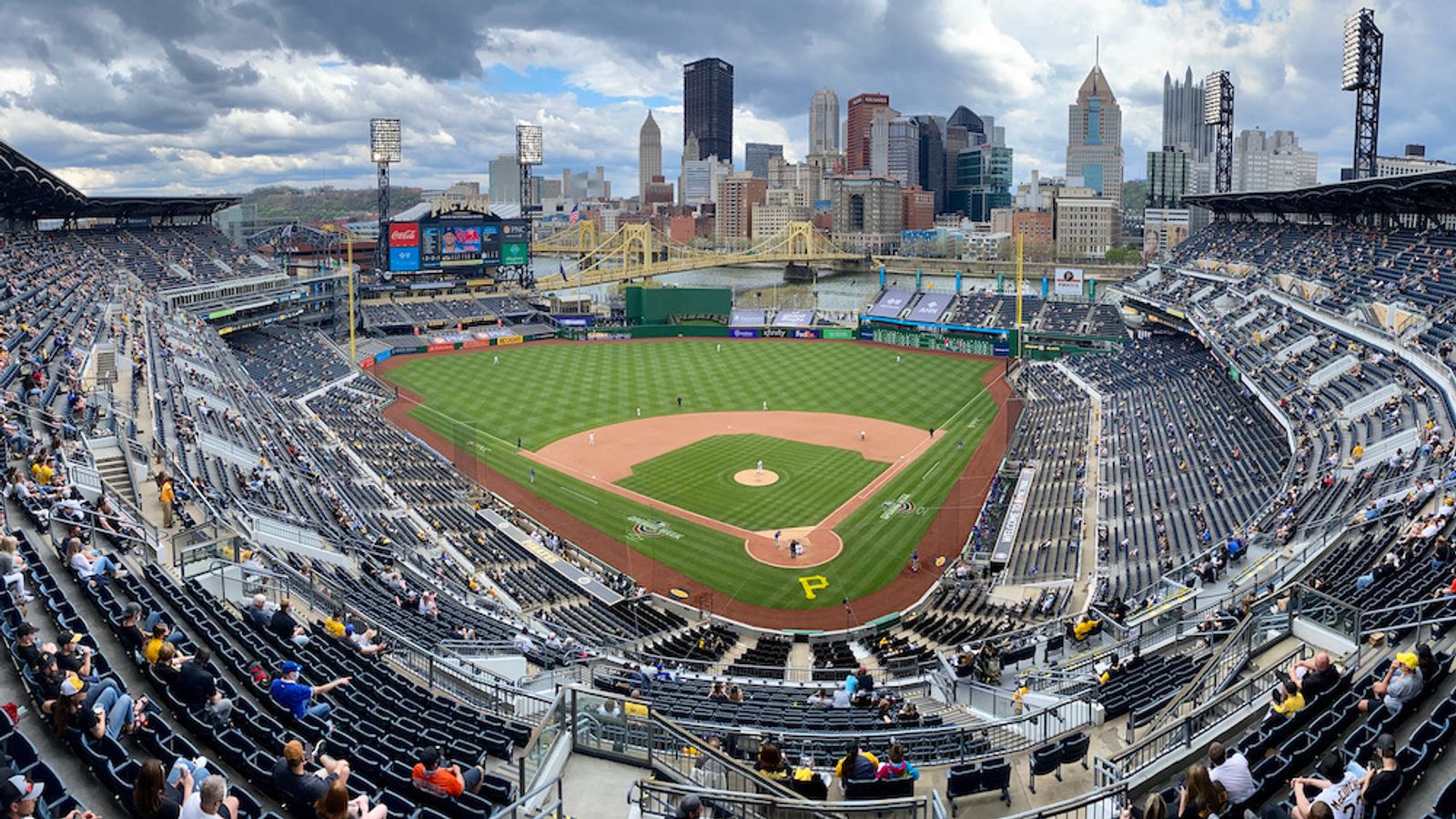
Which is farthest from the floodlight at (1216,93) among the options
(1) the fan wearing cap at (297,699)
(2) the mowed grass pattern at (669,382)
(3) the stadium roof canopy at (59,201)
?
(1) the fan wearing cap at (297,699)

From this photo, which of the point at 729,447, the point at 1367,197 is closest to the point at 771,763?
the point at 729,447

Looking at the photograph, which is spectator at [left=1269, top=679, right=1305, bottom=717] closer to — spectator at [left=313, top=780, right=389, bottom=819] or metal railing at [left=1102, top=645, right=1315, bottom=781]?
metal railing at [left=1102, top=645, right=1315, bottom=781]

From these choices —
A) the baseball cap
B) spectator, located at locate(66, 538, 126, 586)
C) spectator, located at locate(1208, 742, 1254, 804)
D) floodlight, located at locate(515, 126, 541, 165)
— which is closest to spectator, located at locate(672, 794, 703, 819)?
spectator, located at locate(1208, 742, 1254, 804)

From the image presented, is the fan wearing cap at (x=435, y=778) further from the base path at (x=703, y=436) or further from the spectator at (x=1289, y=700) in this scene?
the base path at (x=703, y=436)

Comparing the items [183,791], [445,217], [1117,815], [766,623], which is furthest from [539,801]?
[445,217]

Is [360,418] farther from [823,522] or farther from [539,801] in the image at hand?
[539,801]

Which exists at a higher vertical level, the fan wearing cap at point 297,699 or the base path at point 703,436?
the fan wearing cap at point 297,699
